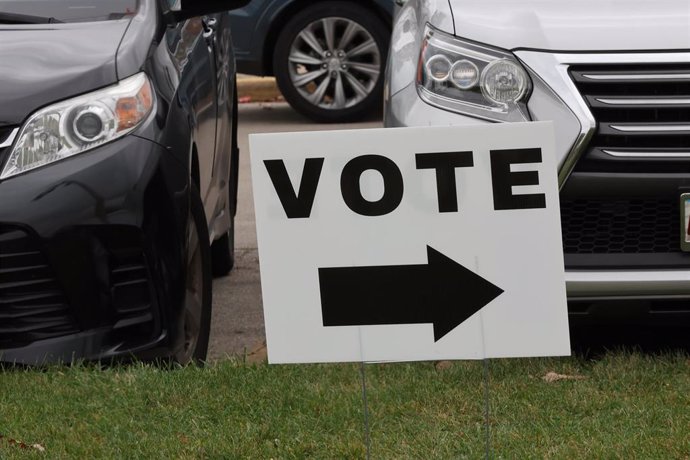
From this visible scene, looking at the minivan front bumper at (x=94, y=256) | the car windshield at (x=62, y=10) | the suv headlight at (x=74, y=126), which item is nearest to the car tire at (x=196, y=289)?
the minivan front bumper at (x=94, y=256)

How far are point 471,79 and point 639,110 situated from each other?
542 mm

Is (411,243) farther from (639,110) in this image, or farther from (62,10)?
(62,10)

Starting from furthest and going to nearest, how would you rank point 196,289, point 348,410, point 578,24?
point 196,289
point 578,24
point 348,410

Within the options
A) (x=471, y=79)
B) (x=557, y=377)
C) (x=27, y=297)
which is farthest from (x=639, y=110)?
(x=27, y=297)

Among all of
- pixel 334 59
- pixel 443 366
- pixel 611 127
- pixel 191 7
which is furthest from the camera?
pixel 334 59

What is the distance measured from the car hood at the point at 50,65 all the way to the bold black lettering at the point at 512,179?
165 cm

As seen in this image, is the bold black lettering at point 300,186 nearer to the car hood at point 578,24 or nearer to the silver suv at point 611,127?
the silver suv at point 611,127

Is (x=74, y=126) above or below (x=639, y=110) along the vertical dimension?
above

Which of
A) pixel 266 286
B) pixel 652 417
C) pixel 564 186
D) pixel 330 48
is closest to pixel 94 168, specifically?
pixel 266 286

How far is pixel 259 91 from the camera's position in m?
13.0

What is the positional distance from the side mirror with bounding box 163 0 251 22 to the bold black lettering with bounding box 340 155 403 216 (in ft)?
6.69

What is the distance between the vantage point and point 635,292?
450 cm

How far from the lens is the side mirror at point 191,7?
5.27 m

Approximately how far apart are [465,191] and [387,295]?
306mm
